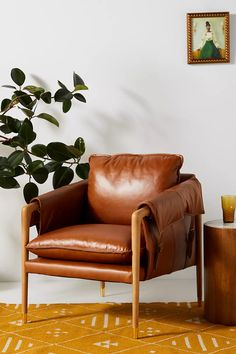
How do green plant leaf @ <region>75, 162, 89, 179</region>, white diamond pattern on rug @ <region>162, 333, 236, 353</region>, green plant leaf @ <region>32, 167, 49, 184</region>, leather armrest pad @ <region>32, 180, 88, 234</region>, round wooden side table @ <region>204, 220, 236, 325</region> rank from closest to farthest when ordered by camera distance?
white diamond pattern on rug @ <region>162, 333, 236, 353</region>
round wooden side table @ <region>204, 220, 236, 325</region>
leather armrest pad @ <region>32, 180, 88, 234</region>
green plant leaf @ <region>32, 167, 49, 184</region>
green plant leaf @ <region>75, 162, 89, 179</region>

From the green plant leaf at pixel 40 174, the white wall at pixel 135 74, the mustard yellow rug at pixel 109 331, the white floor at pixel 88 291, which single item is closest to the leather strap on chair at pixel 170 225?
the mustard yellow rug at pixel 109 331

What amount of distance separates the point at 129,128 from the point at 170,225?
120 cm

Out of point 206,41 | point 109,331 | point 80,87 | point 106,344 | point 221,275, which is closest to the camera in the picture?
point 106,344

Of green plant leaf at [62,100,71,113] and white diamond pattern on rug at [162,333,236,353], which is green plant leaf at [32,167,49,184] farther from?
white diamond pattern on rug at [162,333,236,353]

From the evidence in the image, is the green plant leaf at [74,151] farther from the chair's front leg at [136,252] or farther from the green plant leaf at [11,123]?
the chair's front leg at [136,252]

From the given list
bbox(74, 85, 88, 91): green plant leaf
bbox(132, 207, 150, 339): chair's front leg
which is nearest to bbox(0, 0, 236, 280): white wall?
bbox(74, 85, 88, 91): green plant leaf

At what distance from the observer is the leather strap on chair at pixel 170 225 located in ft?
10.9

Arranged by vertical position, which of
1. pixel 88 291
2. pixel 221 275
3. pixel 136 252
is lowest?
pixel 88 291

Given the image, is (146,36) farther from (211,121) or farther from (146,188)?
(146,188)

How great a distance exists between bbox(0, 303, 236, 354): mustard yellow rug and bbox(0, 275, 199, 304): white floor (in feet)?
0.53

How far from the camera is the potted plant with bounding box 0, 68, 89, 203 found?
13.6 feet

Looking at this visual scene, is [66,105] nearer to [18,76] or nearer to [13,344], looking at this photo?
[18,76]

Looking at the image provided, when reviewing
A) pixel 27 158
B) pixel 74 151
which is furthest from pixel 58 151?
pixel 27 158

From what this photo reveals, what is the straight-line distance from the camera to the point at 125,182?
151 inches
